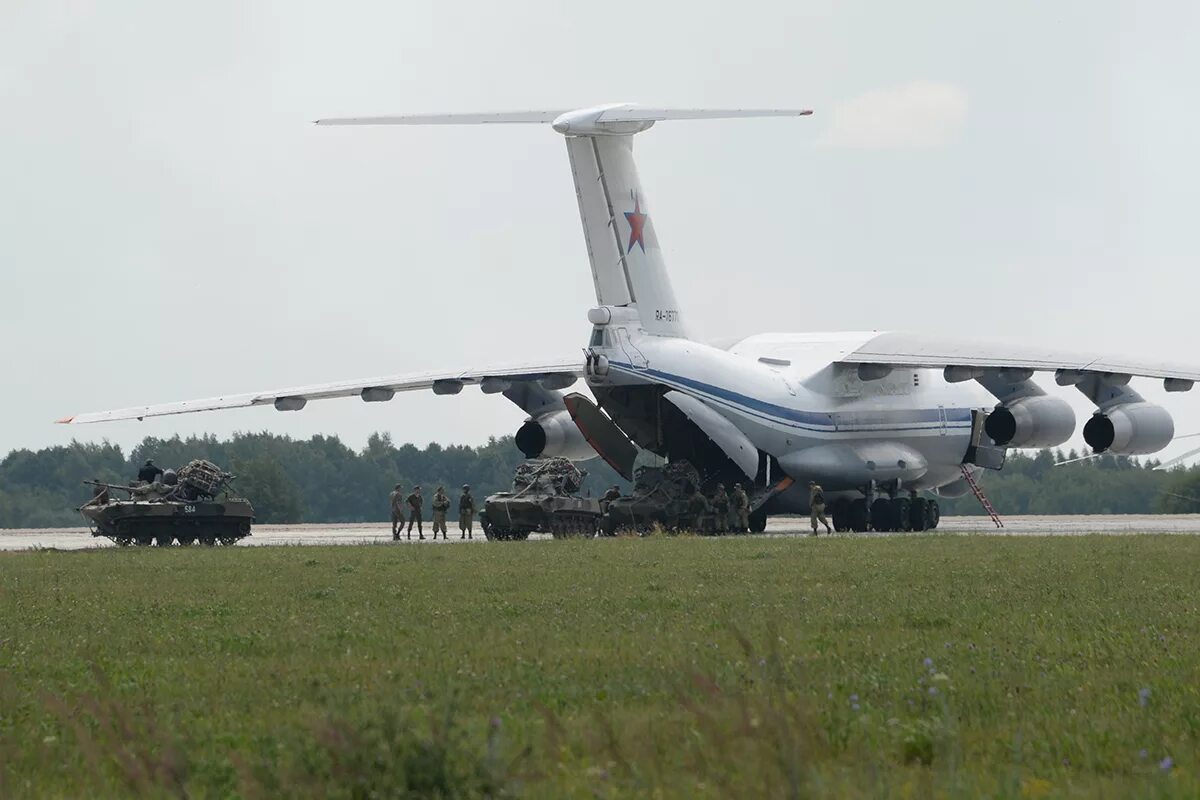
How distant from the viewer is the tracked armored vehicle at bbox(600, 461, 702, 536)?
35.5 meters

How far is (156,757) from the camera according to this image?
7.44 metres

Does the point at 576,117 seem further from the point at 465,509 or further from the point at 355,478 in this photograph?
the point at 355,478

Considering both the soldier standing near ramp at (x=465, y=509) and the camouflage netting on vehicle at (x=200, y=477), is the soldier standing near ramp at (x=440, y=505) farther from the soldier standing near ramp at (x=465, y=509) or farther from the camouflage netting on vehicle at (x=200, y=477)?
the camouflage netting on vehicle at (x=200, y=477)

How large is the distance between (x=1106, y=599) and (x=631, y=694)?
7.14 m

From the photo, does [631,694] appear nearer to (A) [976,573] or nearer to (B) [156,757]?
(B) [156,757]

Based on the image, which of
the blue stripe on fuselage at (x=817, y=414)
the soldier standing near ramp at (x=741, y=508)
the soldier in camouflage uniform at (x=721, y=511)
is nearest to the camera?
the blue stripe on fuselage at (x=817, y=414)

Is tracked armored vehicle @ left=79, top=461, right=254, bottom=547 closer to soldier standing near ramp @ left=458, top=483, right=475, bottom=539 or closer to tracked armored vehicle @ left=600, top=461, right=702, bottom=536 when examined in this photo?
soldier standing near ramp @ left=458, top=483, right=475, bottom=539

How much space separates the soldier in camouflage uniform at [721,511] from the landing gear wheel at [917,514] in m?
5.92

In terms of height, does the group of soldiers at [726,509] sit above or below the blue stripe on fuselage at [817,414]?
below

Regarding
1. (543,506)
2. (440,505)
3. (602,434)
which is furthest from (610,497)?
(440,505)

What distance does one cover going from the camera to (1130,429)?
33844mm

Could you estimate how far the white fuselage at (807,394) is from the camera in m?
33.8

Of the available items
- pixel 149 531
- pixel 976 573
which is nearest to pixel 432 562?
pixel 976 573

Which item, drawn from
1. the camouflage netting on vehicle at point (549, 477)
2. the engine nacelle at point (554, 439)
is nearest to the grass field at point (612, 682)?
the camouflage netting on vehicle at point (549, 477)
